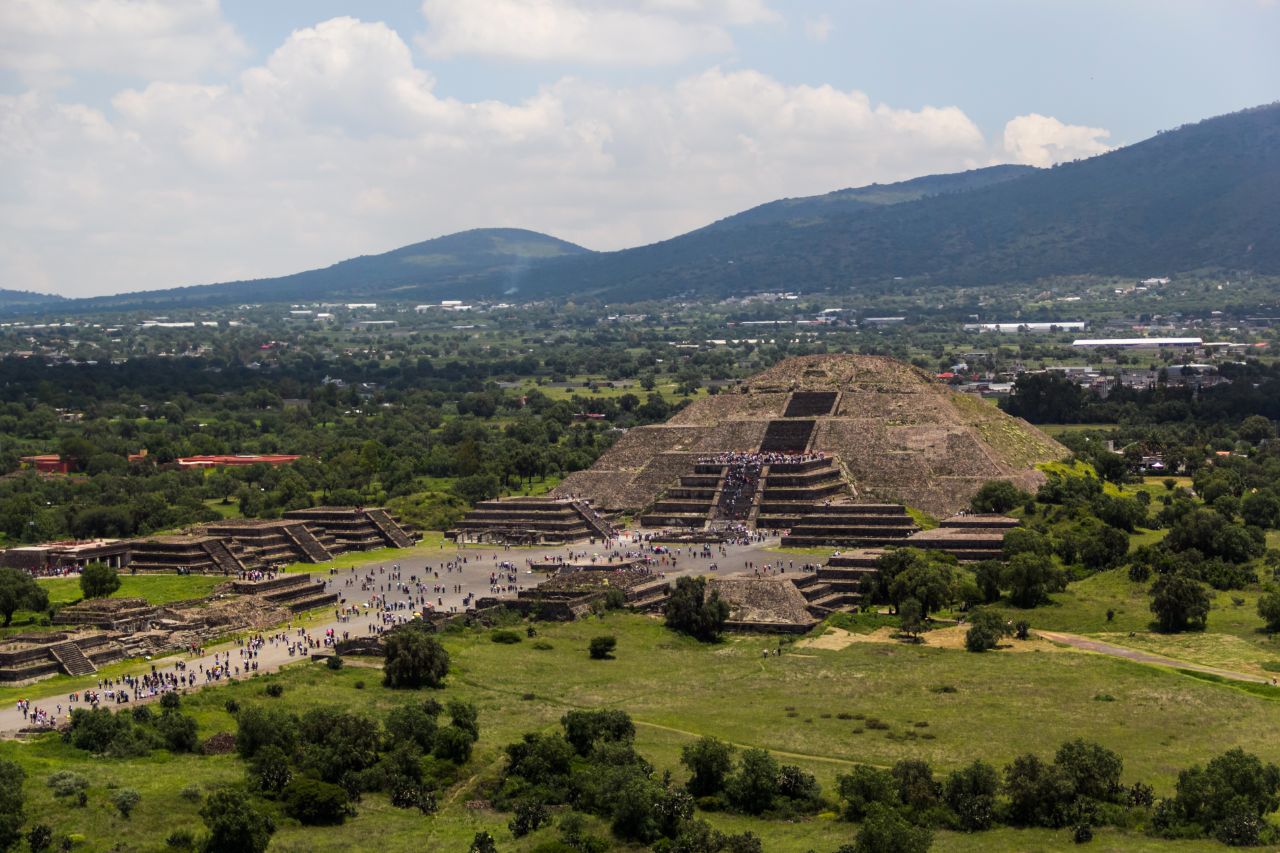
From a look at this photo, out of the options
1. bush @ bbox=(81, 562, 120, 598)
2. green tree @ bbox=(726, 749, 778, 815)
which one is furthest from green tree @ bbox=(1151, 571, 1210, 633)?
bush @ bbox=(81, 562, 120, 598)

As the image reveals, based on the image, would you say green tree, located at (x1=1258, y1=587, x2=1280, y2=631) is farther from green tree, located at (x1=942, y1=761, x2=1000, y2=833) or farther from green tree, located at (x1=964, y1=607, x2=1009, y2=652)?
green tree, located at (x1=942, y1=761, x2=1000, y2=833)

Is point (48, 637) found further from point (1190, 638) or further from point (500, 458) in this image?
point (500, 458)

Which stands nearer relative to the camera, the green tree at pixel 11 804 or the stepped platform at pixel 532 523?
the green tree at pixel 11 804

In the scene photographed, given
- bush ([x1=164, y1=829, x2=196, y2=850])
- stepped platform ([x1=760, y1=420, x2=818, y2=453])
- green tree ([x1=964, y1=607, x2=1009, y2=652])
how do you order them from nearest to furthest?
bush ([x1=164, y1=829, x2=196, y2=850])
green tree ([x1=964, y1=607, x2=1009, y2=652])
stepped platform ([x1=760, y1=420, x2=818, y2=453])

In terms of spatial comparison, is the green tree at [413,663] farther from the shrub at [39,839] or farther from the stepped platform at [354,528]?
the stepped platform at [354,528]

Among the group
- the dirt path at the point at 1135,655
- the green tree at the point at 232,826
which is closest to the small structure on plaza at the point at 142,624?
the green tree at the point at 232,826

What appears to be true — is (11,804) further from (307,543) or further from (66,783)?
(307,543)
